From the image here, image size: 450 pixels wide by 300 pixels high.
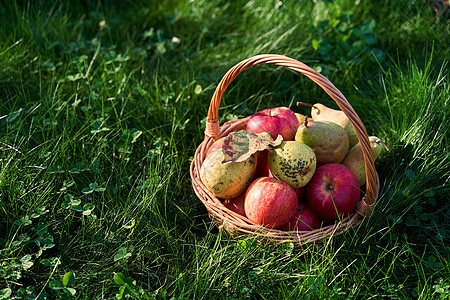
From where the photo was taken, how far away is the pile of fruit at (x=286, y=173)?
6.85ft

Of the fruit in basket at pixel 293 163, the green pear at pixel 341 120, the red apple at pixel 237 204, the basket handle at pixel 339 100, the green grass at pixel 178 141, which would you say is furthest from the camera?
the green pear at pixel 341 120

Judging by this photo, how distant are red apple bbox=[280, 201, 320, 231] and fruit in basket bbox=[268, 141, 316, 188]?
16 centimetres

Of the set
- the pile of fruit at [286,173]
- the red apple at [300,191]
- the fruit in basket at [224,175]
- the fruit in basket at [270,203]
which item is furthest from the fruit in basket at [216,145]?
the red apple at [300,191]

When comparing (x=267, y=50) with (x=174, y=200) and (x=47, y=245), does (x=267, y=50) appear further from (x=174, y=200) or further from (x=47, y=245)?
(x=47, y=245)

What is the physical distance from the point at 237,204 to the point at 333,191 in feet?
1.75

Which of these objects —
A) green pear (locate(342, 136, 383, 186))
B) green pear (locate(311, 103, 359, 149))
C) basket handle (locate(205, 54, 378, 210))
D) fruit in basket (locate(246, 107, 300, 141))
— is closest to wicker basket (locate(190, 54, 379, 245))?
basket handle (locate(205, 54, 378, 210))

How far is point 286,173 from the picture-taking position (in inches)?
84.4

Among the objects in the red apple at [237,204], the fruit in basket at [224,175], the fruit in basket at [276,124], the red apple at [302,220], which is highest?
the fruit in basket at [276,124]

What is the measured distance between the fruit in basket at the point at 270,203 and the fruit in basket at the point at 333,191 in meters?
0.17

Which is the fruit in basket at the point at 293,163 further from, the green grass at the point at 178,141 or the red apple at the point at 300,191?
the green grass at the point at 178,141

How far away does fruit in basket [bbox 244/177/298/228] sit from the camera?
2035 millimetres

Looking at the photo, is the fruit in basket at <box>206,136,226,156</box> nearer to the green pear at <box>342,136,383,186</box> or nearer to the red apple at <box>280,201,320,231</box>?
the red apple at <box>280,201,320,231</box>

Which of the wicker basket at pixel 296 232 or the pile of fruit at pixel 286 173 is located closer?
the wicker basket at pixel 296 232

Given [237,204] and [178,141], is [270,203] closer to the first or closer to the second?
[237,204]
